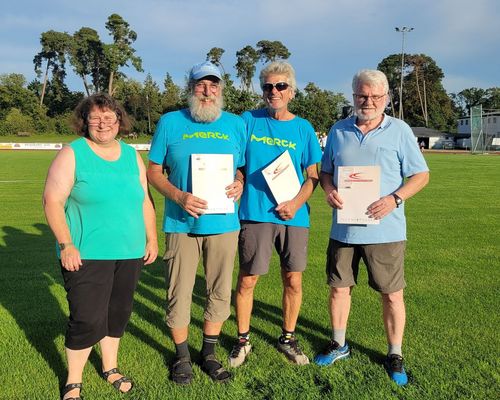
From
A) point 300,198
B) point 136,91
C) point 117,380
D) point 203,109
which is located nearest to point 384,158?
point 300,198

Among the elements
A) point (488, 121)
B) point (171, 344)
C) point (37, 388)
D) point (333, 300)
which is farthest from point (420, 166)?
point (488, 121)

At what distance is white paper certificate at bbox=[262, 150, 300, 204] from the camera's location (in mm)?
3373

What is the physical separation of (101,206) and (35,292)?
2.78m

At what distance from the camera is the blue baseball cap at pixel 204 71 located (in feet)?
10.5

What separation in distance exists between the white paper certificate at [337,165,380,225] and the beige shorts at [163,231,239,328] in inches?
32.2

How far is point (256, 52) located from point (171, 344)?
287ft

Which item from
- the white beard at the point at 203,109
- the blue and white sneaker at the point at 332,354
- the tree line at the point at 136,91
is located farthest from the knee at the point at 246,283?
the tree line at the point at 136,91

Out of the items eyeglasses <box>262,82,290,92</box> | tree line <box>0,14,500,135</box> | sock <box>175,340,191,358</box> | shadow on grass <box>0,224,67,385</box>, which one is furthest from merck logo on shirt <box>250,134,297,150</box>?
tree line <box>0,14,500,135</box>

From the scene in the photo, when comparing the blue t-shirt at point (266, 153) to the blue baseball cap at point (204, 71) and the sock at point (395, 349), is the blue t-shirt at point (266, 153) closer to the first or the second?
the blue baseball cap at point (204, 71)

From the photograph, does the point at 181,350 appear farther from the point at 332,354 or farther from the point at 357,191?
the point at 357,191

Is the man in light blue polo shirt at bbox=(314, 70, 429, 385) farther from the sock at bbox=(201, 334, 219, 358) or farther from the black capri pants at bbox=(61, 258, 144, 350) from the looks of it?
the black capri pants at bbox=(61, 258, 144, 350)

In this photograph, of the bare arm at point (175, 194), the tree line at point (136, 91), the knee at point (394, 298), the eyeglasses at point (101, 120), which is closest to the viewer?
the eyeglasses at point (101, 120)

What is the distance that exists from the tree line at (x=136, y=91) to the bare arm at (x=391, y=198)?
1471 inches

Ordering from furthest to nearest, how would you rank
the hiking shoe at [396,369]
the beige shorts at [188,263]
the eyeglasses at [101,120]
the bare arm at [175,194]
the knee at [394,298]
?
1. the knee at [394,298]
2. the beige shorts at [188,263]
3. the hiking shoe at [396,369]
4. the bare arm at [175,194]
5. the eyeglasses at [101,120]
